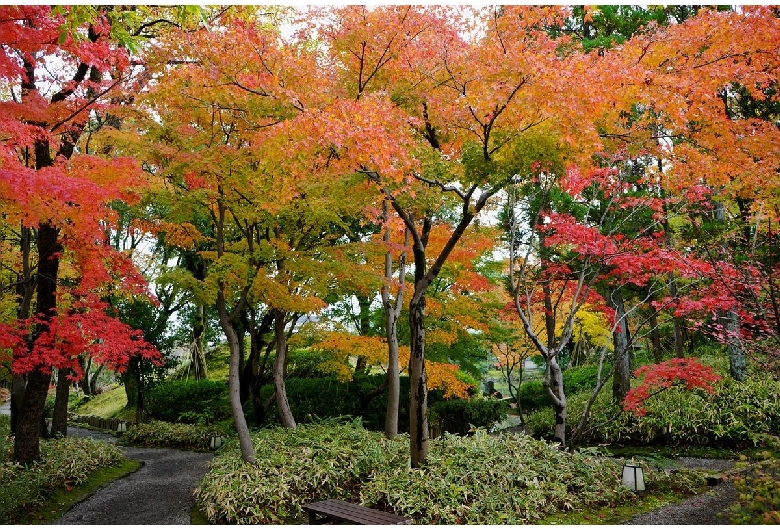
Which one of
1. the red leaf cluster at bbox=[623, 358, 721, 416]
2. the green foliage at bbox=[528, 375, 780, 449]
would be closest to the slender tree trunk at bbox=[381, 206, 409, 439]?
the green foliage at bbox=[528, 375, 780, 449]

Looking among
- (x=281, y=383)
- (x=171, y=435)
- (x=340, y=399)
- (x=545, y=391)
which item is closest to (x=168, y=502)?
(x=281, y=383)

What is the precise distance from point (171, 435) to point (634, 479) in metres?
12.9

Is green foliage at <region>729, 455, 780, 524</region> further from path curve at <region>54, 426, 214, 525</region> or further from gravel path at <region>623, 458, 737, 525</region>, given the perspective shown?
path curve at <region>54, 426, 214, 525</region>

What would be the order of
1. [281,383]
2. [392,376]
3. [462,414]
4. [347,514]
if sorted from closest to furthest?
1. [347,514]
2. [392,376]
3. [281,383]
4. [462,414]

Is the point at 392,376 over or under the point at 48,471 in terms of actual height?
over

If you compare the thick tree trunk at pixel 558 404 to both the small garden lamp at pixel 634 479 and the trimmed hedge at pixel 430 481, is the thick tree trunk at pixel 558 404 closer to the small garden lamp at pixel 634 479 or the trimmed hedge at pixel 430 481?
the trimmed hedge at pixel 430 481

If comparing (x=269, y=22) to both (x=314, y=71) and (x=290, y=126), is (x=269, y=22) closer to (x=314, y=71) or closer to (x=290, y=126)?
(x=314, y=71)

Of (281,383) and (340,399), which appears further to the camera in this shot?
(340,399)

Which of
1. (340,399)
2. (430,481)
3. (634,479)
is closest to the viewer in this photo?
(430,481)

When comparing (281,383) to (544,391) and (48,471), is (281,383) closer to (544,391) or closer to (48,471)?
(48,471)

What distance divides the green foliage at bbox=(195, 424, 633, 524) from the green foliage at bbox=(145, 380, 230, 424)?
860 centimetres

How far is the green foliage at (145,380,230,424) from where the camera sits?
670 inches

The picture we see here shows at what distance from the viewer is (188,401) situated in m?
17.6

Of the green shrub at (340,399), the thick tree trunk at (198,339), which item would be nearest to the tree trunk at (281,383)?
the green shrub at (340,399)
